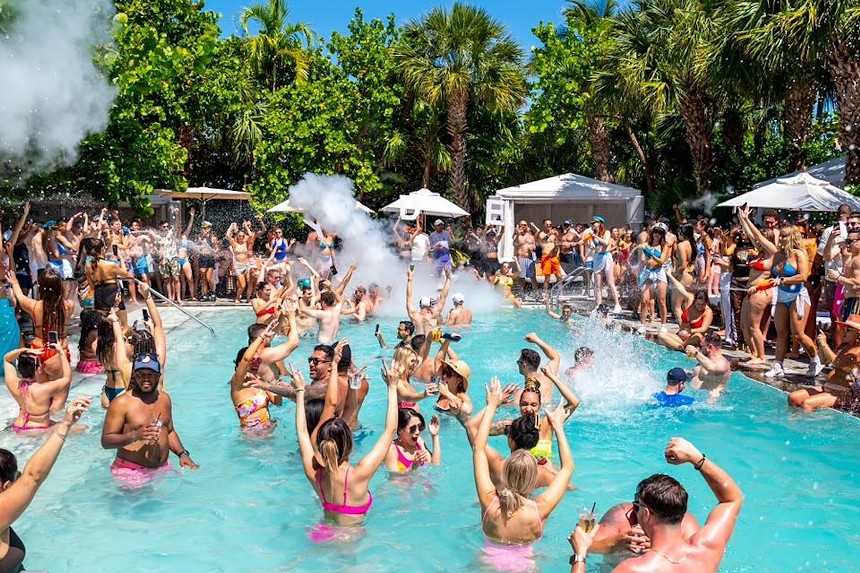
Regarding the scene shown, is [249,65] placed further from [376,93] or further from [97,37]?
[97,37]

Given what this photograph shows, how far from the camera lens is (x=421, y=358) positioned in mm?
9117

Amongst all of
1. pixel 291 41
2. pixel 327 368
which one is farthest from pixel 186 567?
pixel 291 41

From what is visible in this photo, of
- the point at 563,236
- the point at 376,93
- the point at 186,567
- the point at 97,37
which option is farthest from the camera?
the point at 376,93

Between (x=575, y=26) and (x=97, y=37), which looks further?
(x=575, y=26)

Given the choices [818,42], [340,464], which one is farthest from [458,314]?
[340,464]

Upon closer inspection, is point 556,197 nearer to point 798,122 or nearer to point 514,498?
point 798,122

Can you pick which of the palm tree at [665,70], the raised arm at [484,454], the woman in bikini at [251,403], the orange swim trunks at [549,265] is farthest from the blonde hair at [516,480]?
the palm tree at [665,70]

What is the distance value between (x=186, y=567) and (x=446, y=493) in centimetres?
229

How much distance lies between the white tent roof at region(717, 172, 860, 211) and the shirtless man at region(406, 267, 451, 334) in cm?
554

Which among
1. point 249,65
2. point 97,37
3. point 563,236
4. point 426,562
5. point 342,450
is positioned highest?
point 249,65

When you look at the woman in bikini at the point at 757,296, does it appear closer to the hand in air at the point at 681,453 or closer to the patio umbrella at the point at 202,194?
the hand in air at the point at 681,453

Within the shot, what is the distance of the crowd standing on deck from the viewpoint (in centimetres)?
464

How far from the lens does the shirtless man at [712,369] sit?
31.8 feet

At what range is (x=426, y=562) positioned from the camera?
5.91 metres
